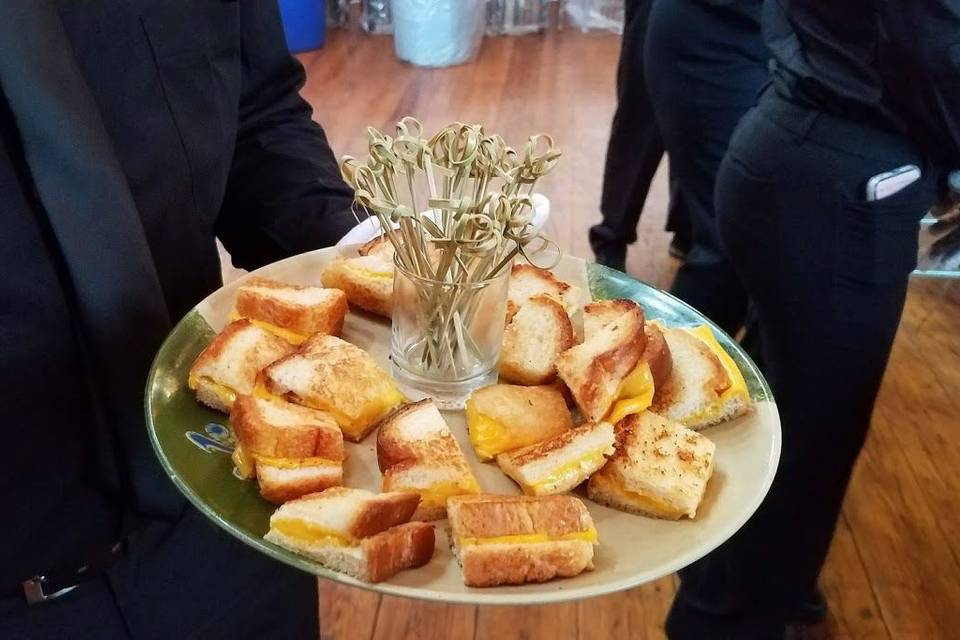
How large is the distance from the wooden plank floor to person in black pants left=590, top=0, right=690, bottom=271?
0.11 m

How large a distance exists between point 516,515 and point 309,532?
0.47ft

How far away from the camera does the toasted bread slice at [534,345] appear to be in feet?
2.46

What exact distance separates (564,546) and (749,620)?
962 mm

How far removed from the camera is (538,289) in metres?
0.86

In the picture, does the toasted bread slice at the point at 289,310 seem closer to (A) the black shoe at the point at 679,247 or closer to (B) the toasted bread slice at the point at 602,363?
(B) the toasted bread slice at the point at 602,363

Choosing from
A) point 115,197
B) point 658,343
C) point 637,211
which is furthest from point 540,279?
point 637,211

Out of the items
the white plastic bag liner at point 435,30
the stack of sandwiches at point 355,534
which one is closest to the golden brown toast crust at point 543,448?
the stack of sandwiches at point 355,534

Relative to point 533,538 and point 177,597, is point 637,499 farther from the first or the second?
point 177,597

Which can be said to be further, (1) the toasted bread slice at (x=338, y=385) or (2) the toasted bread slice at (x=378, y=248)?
(2) the toasted bread slice at (x=378, y=248)

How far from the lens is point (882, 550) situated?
5.46 feet

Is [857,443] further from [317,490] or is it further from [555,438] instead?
[317,490]

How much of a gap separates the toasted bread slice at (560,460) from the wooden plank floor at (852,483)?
91 centimetres

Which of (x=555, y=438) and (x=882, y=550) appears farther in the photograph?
(x=882, y=550)

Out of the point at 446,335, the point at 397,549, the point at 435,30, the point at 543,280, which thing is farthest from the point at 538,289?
the point at 435,30
